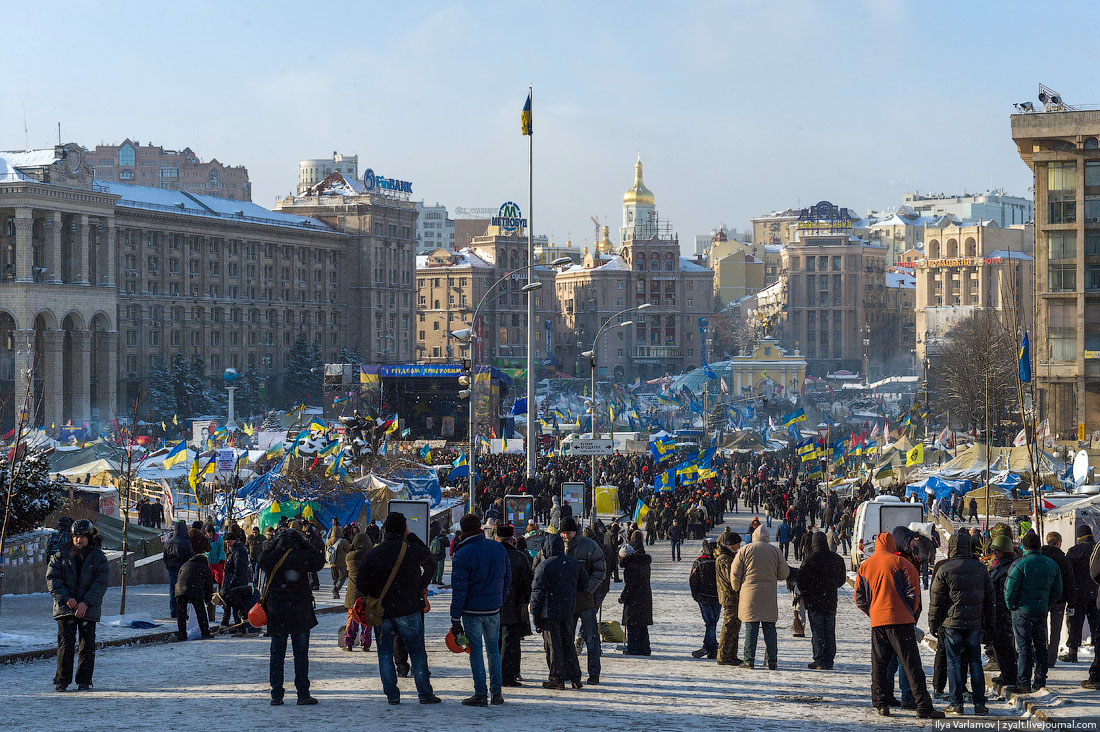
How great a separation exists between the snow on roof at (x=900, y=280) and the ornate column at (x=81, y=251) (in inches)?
4110

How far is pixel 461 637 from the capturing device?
11.9m

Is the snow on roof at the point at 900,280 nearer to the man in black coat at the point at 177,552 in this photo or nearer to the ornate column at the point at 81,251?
the ornate column at the point at 81,251

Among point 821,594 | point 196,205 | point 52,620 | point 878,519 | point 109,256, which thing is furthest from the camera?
point 196,205

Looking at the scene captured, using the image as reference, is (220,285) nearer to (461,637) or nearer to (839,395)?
(839,395)

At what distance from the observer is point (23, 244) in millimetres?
85750

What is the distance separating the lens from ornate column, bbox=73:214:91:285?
90375 mm

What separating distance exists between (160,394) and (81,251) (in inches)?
407

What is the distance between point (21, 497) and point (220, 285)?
318ft

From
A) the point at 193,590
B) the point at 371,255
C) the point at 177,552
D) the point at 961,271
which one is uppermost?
the point at 961,271

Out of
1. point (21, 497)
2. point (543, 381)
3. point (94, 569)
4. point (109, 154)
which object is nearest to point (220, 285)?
point (543, 381)

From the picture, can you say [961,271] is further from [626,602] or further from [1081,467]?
[626,602]

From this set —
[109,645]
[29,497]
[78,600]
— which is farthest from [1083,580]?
[29,497]

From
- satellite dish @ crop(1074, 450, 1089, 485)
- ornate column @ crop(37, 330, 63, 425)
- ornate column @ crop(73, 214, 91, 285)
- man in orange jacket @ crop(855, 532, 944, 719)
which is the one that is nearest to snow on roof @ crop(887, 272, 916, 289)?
ornate column @ crop(73, 214, 91, 285)

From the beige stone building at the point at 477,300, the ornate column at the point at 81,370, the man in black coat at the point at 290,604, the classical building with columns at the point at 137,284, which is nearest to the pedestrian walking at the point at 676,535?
the man in black coat at the point at 290,604
